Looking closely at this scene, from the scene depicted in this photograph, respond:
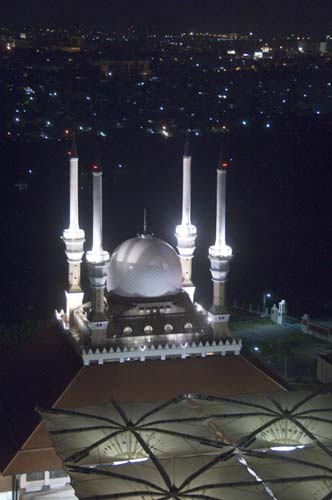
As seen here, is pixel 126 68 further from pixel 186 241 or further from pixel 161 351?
pixel 161 351

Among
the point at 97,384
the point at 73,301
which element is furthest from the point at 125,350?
the point at 73,301

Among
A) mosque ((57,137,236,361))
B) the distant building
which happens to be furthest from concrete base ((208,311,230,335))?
the distant building

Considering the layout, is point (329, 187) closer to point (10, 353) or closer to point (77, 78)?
point (10, 353)

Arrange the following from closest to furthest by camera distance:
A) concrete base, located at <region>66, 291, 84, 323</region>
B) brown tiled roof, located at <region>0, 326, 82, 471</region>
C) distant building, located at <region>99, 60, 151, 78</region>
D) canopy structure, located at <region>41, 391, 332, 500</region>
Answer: canopy structure, located at <region>41, 391, 332, 500</region> → brown tiled roof, located at <region>0, 326, 82, 471</region> → concrete base, located at <region>66, 291, 84, 323</region> → distant building, located at <region>99, 60, 151, 78</region>

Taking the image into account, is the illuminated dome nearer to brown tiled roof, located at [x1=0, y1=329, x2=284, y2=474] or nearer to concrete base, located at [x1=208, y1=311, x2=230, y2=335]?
concrete base, located at [x1=208, y1=311, x2=230, y2=335]

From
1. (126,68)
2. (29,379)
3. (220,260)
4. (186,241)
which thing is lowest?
(29,379)

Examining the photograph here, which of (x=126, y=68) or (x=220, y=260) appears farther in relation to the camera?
(x=126, y=68)

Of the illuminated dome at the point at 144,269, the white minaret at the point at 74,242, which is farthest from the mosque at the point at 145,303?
the white minaret at the point at 74,242
